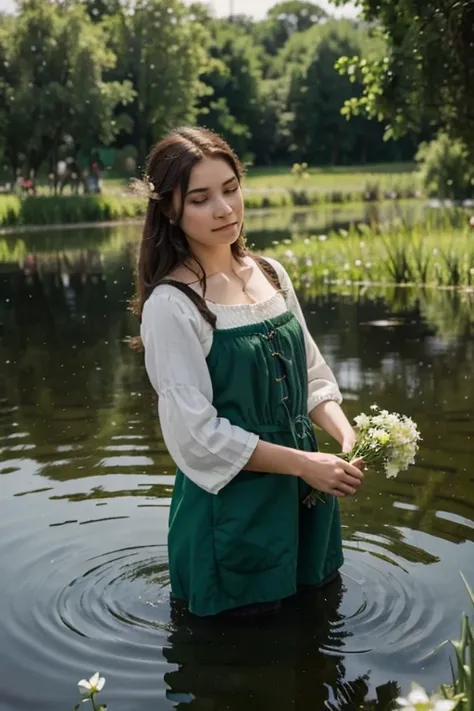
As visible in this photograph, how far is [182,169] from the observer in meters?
3.62

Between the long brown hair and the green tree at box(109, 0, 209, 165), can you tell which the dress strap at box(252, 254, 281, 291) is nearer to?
the long brown hair

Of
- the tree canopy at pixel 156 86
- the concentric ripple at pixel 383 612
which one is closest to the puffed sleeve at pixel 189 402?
the concentric ripple at pixel 383 612

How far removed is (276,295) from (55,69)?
3937cm

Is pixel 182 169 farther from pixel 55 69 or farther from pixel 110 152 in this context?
pixel 110 152

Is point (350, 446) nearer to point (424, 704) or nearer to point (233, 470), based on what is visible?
point (233, 470)

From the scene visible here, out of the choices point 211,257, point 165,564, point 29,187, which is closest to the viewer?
point 211,257

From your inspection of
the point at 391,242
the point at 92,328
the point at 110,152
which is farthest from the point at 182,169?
the point at 110,152

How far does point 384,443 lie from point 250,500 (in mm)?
452

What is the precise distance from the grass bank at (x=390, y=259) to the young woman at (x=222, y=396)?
9358 mm

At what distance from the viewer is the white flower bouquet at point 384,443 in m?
3.57

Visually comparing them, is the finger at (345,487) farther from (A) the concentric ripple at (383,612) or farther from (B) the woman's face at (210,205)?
(B) the woman's face at (210,205)

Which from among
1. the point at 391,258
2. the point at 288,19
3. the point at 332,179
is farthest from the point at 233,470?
the point at 288,19

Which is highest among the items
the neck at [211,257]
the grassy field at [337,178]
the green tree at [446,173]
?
the neck at [211,257]

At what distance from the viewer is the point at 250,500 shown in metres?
3.60
